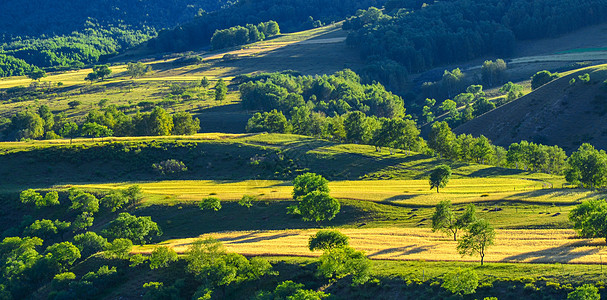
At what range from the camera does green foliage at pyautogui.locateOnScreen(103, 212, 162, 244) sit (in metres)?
100

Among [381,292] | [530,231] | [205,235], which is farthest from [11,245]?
[530,231]

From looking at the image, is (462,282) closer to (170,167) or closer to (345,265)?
(345,265)

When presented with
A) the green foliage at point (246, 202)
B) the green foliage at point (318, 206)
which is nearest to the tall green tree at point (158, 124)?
the green foliage at point (246, 202)

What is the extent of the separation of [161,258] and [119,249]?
9980mm

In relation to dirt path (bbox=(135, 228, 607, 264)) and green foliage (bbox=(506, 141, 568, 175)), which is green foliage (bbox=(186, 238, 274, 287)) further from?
green foliage (bbox=(506, 141, 568, 175))

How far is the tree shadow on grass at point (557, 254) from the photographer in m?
75.2

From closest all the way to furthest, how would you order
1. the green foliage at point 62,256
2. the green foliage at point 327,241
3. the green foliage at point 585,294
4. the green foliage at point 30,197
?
the green foliage at point 585,294 < the green foliage at point 327,241 < the green foliage at point 62,256 < the green foliage at point 30,197

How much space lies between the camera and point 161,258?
3334 inches

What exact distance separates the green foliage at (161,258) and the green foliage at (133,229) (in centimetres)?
1556

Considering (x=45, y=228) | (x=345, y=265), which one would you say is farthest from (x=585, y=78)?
Result: (x=45, y=228)

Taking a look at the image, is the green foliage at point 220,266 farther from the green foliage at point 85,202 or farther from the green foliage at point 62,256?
the green foliage at point 85,202

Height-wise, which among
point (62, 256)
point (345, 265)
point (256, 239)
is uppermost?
point (62, 256)

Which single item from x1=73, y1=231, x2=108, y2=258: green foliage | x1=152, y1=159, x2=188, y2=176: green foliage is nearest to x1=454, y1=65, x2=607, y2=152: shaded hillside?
x1=152, y1=159, x2=188, y2=176: green foliage

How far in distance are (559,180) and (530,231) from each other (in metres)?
46.4
